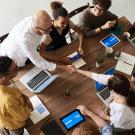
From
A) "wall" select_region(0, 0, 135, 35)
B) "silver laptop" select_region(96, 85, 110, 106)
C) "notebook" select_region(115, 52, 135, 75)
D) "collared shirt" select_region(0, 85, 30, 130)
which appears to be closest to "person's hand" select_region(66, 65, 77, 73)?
"silver laptop" select_region(96, 85, 110, 106)

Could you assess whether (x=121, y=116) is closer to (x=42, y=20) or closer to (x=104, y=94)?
(x=104, y=94)

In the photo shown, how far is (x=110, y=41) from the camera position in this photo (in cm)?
374

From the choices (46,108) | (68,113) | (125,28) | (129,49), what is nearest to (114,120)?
(68,113)

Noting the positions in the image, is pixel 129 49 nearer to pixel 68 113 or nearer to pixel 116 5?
pixel 68 113

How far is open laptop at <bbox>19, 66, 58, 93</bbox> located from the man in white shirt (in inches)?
3.7

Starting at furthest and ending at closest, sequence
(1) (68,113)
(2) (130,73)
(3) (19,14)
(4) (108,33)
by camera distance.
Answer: (3) (19,14) → (4) (108,33) → (2) (130,73) → (1) (68,113)

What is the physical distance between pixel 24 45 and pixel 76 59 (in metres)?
0.67

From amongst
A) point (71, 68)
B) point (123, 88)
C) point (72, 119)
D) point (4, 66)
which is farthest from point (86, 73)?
point (4, 66)

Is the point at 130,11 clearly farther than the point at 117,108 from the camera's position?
Yes

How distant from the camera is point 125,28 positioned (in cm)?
385

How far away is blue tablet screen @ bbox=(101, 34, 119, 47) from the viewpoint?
12.2 feet

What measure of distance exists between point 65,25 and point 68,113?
1019mm

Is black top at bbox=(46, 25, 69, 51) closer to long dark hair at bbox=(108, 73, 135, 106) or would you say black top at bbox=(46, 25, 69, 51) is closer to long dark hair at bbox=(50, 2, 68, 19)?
long dark hair at bbox=(50, 2, 68, 19)

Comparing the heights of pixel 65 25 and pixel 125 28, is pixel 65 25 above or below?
above
